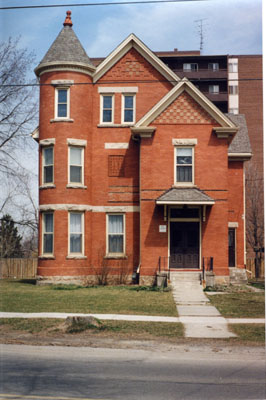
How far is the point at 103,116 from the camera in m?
17.6

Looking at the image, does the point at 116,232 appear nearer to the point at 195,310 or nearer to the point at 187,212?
the point at 187,212

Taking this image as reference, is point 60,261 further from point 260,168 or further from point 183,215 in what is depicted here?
point 260,168

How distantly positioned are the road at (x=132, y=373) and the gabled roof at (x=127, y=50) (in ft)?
36.4

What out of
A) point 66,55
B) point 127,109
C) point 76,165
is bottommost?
point 76,165

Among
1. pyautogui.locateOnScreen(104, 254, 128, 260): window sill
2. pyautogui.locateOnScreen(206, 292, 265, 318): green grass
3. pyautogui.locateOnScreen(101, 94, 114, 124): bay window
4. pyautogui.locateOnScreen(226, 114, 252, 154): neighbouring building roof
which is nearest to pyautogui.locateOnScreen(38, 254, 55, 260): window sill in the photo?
pyautogui.locateOnScreen(104, 254, 128, 260): window sill

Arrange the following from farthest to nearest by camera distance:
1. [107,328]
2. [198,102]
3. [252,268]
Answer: [252,268] → [198,102] → [107,328]

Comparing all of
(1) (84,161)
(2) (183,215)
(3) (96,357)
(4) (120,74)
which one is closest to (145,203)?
(2) (183,215)

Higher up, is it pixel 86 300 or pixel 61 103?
pixel 61 103

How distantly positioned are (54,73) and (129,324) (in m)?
9.46

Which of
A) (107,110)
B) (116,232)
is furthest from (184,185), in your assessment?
(107,110)

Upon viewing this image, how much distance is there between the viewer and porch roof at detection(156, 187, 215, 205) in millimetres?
15953

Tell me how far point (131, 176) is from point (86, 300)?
5.79 metres

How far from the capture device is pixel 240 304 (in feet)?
38.3

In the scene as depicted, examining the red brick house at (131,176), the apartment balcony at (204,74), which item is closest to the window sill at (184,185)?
the red brick house at (131,176)
